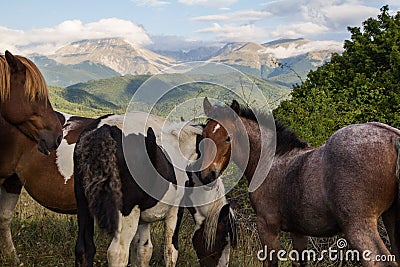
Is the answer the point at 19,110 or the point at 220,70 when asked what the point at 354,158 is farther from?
the point at 19,110

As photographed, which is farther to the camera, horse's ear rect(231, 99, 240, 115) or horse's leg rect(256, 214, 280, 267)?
horse's ear rect(231, 99, 240, 115)

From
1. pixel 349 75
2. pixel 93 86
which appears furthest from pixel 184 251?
pixel 93 86

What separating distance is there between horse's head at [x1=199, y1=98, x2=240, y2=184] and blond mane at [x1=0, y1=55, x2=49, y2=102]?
1.86m

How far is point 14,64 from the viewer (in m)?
4.52

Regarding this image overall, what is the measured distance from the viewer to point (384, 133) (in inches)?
163

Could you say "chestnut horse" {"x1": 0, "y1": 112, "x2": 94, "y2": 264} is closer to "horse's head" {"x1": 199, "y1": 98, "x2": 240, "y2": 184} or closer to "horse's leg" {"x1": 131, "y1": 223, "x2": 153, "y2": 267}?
"horse's leg" {"x1": 131, "y1": 223, "x2": 153, "y2": 267}

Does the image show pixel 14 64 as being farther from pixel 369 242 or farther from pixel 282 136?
pixel 369 242

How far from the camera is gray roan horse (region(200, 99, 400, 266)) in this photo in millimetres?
4086

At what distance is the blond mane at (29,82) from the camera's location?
4445 mm

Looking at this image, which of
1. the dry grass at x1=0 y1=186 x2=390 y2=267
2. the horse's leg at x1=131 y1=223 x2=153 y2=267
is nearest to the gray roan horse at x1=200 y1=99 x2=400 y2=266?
the horse's leg at x1=131 y1=223 x2=153 y2=267

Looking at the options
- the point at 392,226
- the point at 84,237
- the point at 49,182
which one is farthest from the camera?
the point at 49,182

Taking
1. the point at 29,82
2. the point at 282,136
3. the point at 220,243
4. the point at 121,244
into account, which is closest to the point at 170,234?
the point at 220,243

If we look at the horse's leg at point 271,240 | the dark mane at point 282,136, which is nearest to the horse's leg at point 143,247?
the horse's leg at point 271,240

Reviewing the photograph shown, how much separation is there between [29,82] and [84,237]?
1.62 meters
